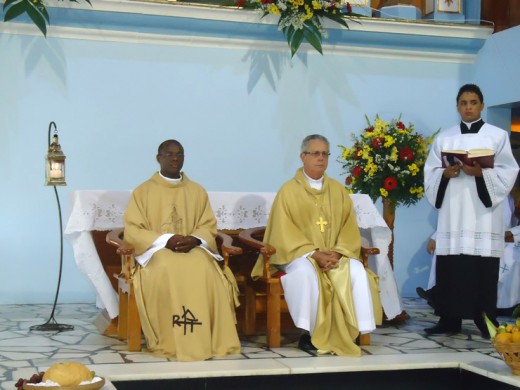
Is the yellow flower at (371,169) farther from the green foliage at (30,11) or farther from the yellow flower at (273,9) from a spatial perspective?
the green foliage at (30,11)

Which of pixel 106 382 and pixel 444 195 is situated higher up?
pixel 444 195

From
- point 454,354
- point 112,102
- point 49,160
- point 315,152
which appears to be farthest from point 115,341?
point 112,102

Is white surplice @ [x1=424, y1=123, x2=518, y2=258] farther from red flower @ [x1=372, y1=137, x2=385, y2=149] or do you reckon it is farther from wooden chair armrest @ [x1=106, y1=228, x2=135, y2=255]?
wooden chair armrest @ [x1=106, y1=228, x2=135, y2=255]

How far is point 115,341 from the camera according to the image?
7133 millimetres

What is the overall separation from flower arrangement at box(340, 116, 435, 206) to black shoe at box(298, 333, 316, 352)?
1.94 m

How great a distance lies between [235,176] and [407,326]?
2.88 meters

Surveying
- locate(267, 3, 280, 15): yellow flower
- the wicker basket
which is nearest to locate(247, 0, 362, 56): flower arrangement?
locate(267, 3, 280, 15): yellow flower

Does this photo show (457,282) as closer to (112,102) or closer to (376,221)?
(376,221)

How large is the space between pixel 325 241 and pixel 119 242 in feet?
5.50

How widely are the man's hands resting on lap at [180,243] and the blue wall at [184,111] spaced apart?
3.08 m

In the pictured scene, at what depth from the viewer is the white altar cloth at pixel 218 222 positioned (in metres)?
7.45

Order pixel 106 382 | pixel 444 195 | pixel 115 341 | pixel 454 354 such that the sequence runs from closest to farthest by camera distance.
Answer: pixel 106 382, pixel 454 354, pixel 115 341, pixel 444 195

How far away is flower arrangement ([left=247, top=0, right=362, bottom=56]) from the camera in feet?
31.4

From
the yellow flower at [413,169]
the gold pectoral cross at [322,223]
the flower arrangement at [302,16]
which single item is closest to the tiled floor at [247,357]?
the gold pectoral cross at [322,223]
